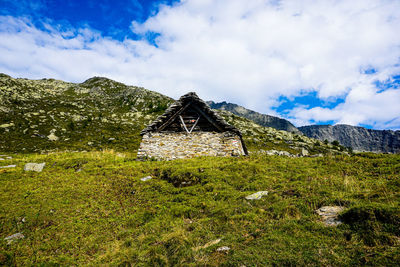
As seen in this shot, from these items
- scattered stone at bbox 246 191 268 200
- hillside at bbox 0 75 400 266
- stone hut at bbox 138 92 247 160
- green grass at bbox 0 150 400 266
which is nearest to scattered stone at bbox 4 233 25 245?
hillside at bbox 0 75 400 266

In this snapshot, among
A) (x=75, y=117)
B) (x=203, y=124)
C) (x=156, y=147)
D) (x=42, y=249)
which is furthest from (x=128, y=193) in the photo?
(x=75, y=117)

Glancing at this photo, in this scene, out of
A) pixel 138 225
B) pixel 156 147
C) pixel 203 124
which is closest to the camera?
pixel 138 225

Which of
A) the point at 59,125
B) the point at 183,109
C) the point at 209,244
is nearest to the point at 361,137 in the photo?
the point at 183,109

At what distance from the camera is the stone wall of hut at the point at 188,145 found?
1391cm

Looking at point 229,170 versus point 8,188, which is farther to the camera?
point 229,170

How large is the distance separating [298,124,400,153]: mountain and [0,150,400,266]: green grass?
205 metres

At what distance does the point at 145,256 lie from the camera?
4.05 meters

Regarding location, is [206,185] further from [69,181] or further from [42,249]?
[69,181]

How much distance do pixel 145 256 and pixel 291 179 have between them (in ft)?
21.1

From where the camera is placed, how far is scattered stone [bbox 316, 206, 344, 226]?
13.6 feet

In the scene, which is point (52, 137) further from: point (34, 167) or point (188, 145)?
point (188, 145)

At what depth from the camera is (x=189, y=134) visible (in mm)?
15109

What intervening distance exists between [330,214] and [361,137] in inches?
9568

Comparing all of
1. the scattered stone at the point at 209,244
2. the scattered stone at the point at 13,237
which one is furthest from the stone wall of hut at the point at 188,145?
the scattered stone at the point at 209,244
